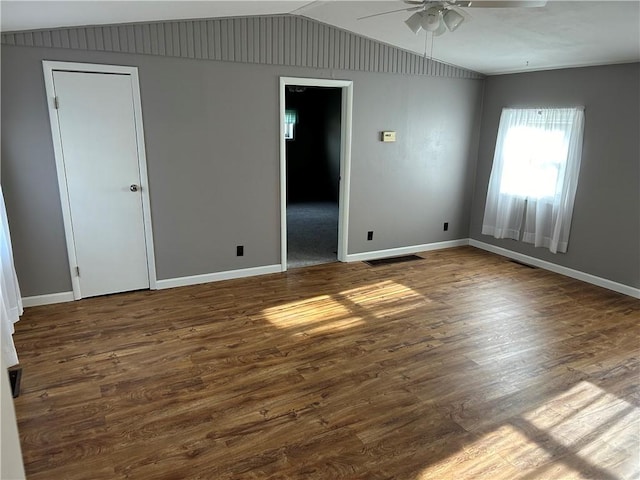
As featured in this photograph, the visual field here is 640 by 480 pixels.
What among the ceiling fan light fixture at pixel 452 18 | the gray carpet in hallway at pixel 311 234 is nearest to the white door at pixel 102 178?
the gray carpet in hallway at pixel 311 234

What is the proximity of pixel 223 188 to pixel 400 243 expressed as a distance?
2.49 meters

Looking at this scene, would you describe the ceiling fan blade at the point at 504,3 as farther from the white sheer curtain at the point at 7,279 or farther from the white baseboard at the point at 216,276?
the white sheer curtain at the point at 7,279

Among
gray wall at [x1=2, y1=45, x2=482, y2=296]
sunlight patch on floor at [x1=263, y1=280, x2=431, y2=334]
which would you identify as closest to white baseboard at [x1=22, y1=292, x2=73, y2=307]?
gray wall at [x1=2, y1=45, x2=482, y2=296]

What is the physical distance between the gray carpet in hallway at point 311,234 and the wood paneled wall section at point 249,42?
2.27 m

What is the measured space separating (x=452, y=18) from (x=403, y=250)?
3446mm

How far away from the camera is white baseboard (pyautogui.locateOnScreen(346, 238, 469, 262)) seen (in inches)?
213

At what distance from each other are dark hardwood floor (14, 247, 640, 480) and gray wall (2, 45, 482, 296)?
1.90ft

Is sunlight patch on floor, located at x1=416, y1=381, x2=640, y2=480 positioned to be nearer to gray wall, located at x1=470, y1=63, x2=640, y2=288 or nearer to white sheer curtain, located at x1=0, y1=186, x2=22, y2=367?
gray wall, located at x1=470, y1=63, x2=640, y2=288

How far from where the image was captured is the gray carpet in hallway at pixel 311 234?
5.47 meters

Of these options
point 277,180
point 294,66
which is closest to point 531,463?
point 277,180

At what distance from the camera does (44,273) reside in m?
3.90

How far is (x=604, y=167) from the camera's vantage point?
4.45 m

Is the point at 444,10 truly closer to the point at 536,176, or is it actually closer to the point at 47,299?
the point at 536,176

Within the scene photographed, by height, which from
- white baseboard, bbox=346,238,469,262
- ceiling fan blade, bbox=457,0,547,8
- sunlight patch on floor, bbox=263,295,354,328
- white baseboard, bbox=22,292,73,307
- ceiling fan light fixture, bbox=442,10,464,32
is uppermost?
ceiling fan blade, bbox=457,0,547,8
